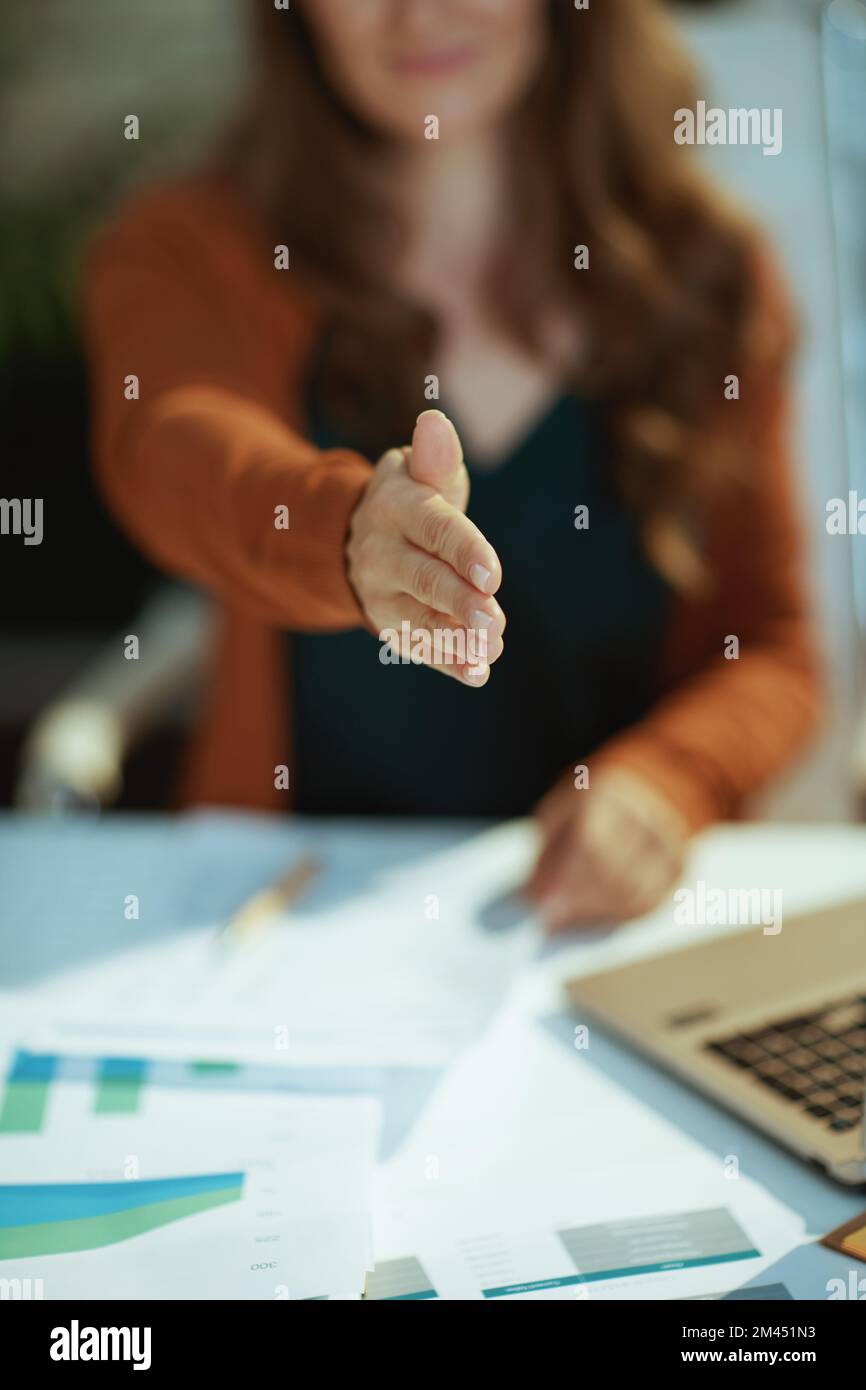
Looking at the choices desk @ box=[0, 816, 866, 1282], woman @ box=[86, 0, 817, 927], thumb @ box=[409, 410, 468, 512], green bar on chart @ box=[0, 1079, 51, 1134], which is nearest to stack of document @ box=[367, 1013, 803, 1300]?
desk @ box=[0, 816, 866, 1282]

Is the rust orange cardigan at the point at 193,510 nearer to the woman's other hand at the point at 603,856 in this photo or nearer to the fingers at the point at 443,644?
the woman's other hand at the point at 603,856

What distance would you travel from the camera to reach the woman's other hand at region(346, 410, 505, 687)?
1.09 ft

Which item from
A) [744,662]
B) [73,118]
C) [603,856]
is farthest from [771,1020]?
[73,118]

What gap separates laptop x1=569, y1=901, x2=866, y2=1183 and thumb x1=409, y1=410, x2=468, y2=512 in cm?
24

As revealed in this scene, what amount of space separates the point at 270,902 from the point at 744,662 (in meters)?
0.44

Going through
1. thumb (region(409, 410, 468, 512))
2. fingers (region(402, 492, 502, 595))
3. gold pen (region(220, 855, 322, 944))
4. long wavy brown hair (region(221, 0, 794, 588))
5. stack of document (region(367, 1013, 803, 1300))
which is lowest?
stack of document (region(367, 1013, 803, 1300))

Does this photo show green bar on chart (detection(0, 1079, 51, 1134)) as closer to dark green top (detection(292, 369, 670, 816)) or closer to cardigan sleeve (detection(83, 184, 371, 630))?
cardigan sleeve (detection(83, 184, 371, 630))

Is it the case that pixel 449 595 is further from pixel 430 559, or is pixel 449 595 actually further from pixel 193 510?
pixel 193 510

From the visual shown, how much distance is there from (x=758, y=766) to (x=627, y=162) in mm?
469

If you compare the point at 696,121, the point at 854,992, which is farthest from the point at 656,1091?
the point at 696,121

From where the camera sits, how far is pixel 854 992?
51cm

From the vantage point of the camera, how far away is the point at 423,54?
881 mm

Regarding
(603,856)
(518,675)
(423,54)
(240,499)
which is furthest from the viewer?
(518,675)

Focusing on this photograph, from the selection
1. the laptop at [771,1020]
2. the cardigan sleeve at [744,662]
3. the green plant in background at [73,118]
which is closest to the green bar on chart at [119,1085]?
the laptop at [771,1020]
